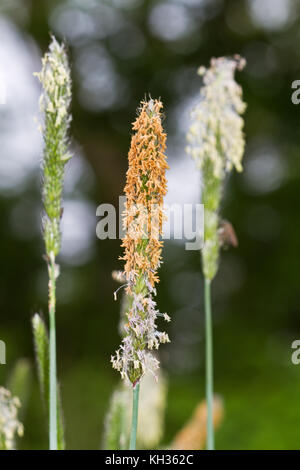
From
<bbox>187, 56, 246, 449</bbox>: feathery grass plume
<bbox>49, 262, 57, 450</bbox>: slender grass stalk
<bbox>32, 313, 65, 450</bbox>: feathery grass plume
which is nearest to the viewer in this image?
<bbox>49, 262, 57, 450</bbox>: slender grass stalk

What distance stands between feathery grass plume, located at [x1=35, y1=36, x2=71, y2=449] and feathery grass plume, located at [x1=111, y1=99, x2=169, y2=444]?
0.24 metres

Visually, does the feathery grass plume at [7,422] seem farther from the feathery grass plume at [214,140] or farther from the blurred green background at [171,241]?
the blurred green background at [171,241]

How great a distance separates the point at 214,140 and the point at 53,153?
57 centimetres

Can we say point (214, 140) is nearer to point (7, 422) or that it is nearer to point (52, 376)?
point (52, 376)

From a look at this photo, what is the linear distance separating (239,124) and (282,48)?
245 inches

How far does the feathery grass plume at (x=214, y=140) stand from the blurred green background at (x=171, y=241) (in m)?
3.70

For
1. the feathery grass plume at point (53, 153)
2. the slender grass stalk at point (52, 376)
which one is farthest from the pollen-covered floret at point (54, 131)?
the slender grass stalk at point (52, 376)

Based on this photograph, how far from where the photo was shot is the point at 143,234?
1.19 meters

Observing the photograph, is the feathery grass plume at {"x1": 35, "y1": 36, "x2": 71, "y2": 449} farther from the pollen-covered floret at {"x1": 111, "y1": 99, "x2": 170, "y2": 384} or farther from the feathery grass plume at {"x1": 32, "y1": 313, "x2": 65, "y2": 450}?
the pollen-covered floret at {"x1": 111, "y1": 99, "x2": 170, "y2": 384}

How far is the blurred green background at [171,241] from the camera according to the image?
6.97 m

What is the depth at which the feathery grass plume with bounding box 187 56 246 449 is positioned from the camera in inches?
69.2

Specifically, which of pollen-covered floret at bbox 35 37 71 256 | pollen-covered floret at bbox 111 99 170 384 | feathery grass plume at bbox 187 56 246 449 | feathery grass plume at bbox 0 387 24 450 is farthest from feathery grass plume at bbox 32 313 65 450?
feathery grass plume at bbox 187 56 246 449
